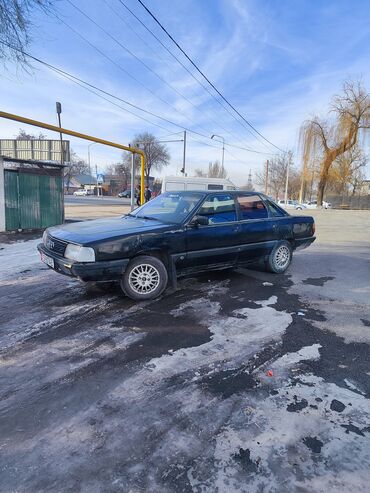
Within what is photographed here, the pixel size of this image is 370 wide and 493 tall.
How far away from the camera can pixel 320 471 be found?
202 cm

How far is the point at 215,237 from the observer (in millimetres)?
5414

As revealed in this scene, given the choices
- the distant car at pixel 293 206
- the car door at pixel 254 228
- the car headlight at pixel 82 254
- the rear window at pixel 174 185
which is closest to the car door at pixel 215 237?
the car door at pixel 254 228

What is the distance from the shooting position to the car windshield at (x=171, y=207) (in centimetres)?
534

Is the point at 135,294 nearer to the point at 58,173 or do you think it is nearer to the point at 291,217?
the point at 291,217

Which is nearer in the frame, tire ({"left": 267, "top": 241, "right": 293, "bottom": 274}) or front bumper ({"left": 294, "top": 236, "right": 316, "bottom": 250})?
tire ({"left": 267, "top": 241, "right": 293, "bottom": 274})

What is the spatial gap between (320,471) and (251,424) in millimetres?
512

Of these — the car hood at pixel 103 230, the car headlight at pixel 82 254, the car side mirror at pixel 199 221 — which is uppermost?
the car side mirror at pixel 199 221

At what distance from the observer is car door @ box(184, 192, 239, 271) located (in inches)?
204

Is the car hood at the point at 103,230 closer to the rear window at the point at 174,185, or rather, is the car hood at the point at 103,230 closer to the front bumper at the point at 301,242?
the front bumper at the point at 301,242

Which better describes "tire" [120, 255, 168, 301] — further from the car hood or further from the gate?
the gate

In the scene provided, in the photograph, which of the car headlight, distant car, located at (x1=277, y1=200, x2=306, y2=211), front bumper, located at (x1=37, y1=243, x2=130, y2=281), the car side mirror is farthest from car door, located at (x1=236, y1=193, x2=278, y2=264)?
distant car, located at (x1=277, y1=200, x2=306, y2=211)

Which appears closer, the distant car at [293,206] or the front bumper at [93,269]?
the front bumper at [93,269]

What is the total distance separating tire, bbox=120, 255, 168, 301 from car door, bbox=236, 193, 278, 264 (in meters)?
1.65

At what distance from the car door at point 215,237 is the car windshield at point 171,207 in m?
0.19
